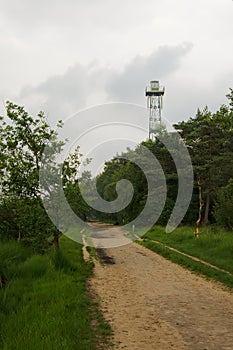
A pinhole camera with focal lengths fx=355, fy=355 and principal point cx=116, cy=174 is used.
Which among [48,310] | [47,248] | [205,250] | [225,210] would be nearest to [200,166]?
[225,210]

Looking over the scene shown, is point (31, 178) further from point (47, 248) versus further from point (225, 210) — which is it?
point (225, 210)

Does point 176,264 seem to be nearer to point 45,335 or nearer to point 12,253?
point 12,253

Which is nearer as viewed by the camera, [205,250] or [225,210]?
[205,250]

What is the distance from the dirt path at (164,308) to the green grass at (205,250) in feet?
2.05

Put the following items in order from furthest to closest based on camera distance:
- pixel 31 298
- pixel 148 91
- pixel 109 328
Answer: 1. pixel 148 91
2. pixel 31 298
3. pixel 109 328

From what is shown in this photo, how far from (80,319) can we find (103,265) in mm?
8158

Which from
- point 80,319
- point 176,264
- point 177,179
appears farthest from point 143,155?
point 80,319

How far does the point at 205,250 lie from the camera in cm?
1656

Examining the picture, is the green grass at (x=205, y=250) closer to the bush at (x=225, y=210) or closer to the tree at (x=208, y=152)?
the bush at (x=225, y=210)

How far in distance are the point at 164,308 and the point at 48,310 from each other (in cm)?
269

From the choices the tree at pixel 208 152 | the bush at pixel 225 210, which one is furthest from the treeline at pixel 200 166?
the bush at pixel 225 210

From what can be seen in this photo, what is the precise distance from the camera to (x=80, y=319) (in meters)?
7.14

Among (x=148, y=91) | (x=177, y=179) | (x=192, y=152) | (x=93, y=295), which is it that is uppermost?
(x=148, y=91)

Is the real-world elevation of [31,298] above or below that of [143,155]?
below
